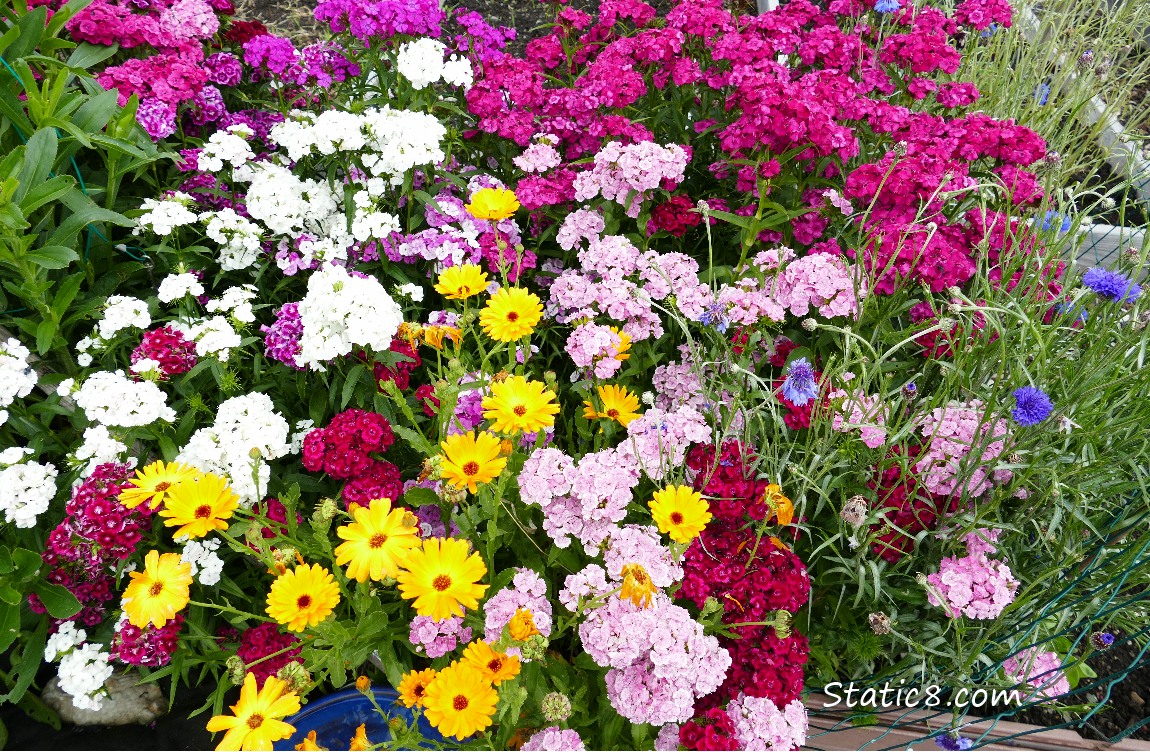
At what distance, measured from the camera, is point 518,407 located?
159 centimetres

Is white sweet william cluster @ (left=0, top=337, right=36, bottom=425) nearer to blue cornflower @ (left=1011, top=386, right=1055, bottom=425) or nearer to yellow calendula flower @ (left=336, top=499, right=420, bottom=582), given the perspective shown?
yellow calendula flower @ (left=336, top=499, right=420, bottom=582)

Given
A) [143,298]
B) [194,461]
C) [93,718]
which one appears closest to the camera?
[194,461]

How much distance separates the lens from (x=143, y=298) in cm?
240

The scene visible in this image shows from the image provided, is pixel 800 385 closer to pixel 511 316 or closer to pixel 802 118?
pixel 511 316

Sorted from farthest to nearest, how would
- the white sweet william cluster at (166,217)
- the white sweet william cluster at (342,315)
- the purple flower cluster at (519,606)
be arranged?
the white sweet william cluster at (166,217), the white sweet william cluster at (342,315), the purple flower cluster at (519,606)

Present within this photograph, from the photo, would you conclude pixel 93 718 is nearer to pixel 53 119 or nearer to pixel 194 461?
pixel 194 461

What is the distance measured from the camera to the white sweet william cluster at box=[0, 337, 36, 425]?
1786 mm

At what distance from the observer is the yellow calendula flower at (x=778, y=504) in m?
1.60

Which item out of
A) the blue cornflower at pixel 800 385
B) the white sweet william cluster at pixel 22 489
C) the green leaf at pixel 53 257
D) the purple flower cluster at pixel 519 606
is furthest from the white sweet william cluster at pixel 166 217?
the blue cornflower at pixel 800 385

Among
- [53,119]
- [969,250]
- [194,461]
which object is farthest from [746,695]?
[53,119]

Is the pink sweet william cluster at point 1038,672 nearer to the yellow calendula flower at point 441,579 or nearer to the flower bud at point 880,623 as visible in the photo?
the flower bud at point 880,623

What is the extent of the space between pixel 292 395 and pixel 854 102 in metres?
1.95

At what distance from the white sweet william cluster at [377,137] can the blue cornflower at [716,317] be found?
3.02ft

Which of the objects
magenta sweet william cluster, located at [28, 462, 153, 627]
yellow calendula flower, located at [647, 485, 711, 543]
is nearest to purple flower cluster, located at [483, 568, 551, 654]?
yellow calendula flower, located at [647, 485, 711, 543]
